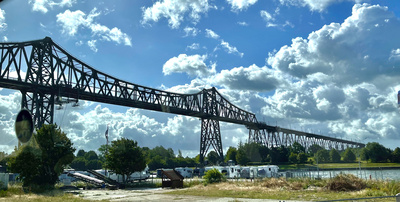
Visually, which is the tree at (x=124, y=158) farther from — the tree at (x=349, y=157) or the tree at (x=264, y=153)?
the tree at (x=349, y=157)

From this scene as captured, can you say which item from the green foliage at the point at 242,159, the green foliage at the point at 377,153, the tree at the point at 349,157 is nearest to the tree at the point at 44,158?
the green foliage at the point at 242,159

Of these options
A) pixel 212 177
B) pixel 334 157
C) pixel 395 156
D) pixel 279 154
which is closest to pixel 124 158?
pixel 212 177

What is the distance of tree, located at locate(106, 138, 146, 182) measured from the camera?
49750 mm

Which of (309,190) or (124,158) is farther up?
(124,158)

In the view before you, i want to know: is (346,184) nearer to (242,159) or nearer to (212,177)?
(212,177)

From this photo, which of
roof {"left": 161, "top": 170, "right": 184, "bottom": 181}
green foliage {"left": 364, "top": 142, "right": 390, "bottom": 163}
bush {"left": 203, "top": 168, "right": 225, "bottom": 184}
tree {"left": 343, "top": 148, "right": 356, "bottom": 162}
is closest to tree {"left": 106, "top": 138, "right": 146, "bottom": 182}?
roof {"left": 161, "top": 170, "right": 184, "bottom": 181}

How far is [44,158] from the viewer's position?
37562 millimetres

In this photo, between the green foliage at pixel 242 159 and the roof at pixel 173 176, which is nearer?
the roof at pixel 173 176

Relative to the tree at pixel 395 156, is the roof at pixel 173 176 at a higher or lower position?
lower

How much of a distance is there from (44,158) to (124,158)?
14.1 meters

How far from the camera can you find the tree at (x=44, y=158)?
36.0 m

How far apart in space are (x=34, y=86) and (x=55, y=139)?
18727 millimetres

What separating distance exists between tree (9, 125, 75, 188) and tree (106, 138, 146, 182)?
35.9ft

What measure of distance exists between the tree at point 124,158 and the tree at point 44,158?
10947mm
